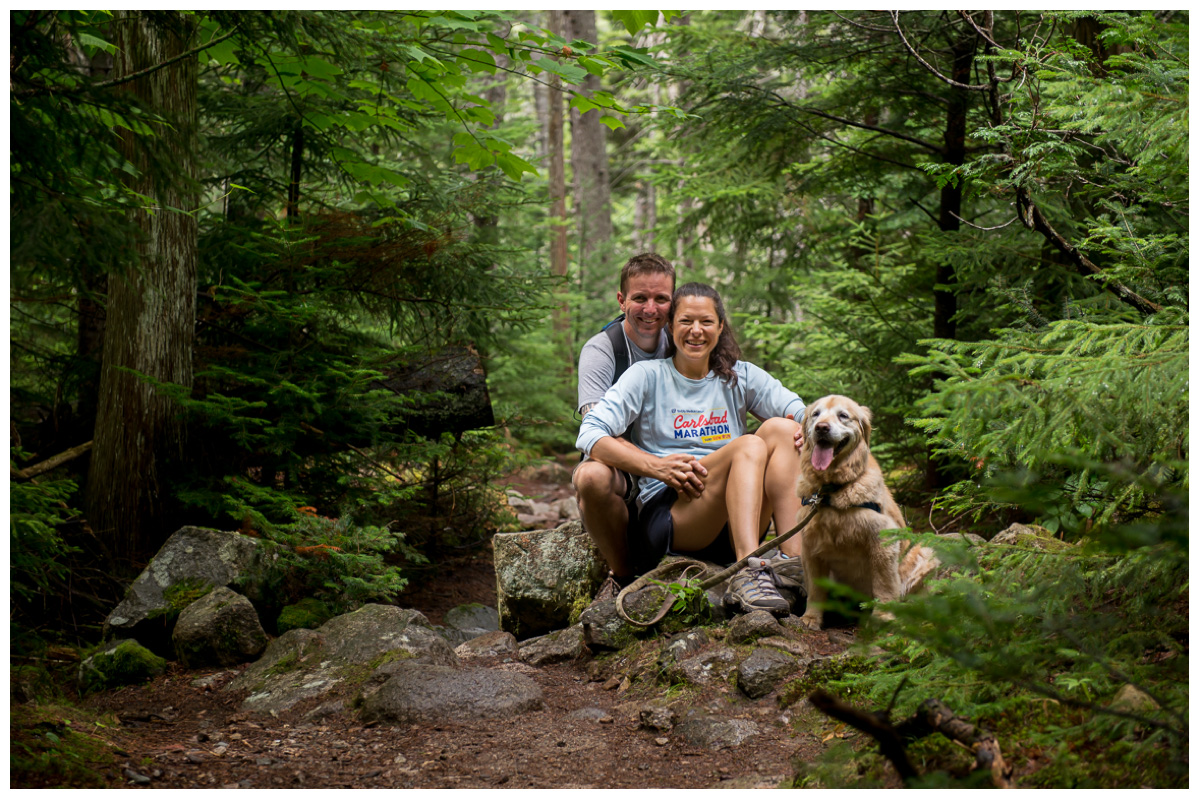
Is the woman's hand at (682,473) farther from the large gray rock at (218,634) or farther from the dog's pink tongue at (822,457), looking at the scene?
the large gray rock at (218,634)

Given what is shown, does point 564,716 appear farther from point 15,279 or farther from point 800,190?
point 800,190

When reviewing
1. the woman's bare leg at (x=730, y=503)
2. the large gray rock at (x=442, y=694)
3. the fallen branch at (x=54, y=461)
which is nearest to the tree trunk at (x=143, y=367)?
the fallen branch at (x=54, y=461)

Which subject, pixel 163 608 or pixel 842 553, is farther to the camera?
pixel 163 608

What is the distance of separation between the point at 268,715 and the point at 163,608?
1.45 metres

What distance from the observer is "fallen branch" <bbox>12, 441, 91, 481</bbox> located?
4.62 m

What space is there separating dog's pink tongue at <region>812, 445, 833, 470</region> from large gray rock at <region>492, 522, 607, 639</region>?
2.01 metres

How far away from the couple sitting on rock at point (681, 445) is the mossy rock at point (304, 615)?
1800 mm

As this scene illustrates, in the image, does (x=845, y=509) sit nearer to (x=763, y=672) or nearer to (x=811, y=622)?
(x=811, y=622)

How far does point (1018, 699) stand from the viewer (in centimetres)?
212

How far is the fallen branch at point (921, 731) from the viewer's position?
1.64 m

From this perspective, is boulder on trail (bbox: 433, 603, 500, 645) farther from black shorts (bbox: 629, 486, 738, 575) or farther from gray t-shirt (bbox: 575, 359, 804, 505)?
→ gray t-shirt (bbox: 575, 359, 804, 505)

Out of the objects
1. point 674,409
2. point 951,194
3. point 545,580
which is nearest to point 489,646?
point 545,580

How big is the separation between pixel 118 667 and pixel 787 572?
12.2 feet
